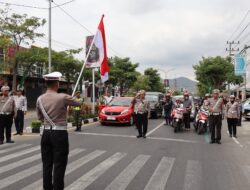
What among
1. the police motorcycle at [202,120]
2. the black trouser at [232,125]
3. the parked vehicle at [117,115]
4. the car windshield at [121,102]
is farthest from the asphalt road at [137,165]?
the car windshield at [121,102]

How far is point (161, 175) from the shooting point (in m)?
7.64

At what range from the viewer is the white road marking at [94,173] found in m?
6.64

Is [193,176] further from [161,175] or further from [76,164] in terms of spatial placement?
[76,164]

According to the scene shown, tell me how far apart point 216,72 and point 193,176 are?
52262mm

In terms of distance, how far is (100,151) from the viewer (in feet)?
34.8

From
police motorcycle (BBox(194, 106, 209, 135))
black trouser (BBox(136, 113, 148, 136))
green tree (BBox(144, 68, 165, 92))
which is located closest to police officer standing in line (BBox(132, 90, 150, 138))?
black trouser (BBox(136, 113, 148, 136))

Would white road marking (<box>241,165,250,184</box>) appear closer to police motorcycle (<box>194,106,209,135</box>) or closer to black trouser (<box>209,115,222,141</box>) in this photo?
black trouser (<box>209,115,222,141</box>)

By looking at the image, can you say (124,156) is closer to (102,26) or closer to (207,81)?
(102,26)

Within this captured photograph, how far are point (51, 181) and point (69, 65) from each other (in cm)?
3703

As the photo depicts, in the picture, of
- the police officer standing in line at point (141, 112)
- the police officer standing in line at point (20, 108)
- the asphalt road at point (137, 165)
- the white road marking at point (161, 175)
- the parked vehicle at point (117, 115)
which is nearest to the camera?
the white road marking at point (161, 175)

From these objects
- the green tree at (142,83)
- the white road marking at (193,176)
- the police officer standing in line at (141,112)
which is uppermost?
the green tree at (142,83)

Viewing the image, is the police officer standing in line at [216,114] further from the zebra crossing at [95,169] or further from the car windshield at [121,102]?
the car windshield at [121,102]

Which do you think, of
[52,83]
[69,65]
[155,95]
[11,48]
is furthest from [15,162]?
[69,65]

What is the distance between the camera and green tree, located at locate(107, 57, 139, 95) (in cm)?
5012
